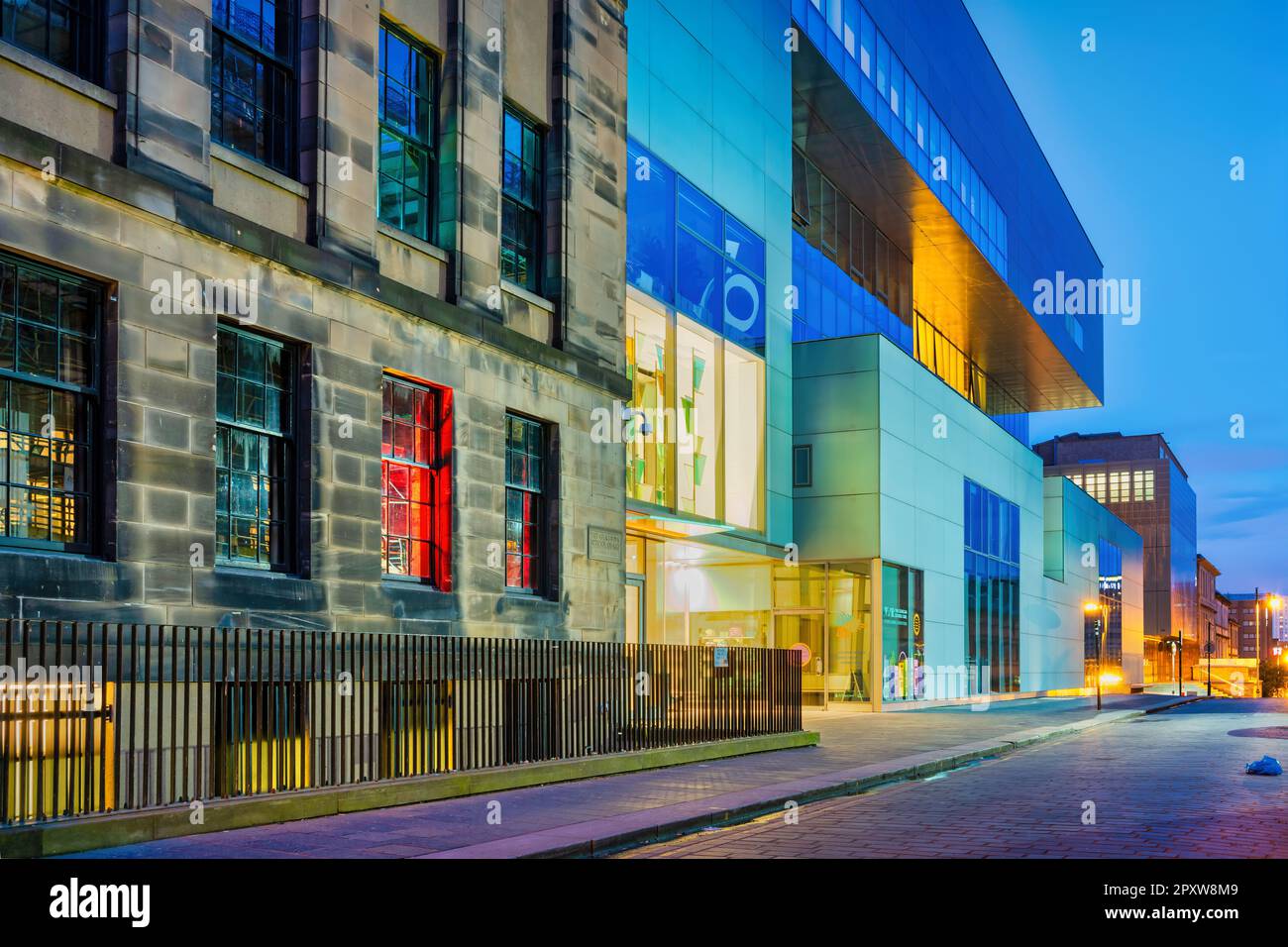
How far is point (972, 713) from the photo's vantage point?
37500mm

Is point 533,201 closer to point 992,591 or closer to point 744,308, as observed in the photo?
point 744,308

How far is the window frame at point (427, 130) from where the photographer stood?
1748cm

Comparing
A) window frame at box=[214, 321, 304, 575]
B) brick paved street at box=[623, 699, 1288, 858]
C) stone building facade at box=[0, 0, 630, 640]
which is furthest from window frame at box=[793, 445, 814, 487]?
window frame at box=[214, 321, 304, 575]

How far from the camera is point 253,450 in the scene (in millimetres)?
14789

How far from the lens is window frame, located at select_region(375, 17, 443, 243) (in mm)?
17484

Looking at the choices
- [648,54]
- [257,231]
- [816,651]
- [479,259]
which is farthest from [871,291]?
[257,231]

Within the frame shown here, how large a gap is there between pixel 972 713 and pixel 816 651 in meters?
4.76

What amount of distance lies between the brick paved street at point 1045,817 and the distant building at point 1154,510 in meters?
123

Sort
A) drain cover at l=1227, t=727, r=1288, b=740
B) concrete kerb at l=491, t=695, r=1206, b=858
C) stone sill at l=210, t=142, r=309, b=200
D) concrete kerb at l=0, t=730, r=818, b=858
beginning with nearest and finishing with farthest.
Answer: concrete kerb at l=0, t=730, r=818, b=858 < concrete kerb at l=491, t=695, r=1206, b=858 < stone sill at l=210, t=142, r=309, b=200 < drain cover at l=1227, t=727, r=1288, b=740

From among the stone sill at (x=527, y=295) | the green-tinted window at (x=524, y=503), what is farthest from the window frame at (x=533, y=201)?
the green-tinted window at (x=524, y=503)

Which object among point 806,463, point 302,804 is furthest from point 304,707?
point 806,463

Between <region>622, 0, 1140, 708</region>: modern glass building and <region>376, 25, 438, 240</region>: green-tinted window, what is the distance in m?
9.02

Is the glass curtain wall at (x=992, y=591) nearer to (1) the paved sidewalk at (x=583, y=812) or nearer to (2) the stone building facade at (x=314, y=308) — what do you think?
(1) the paved sidewalk at (x=583, y=812)

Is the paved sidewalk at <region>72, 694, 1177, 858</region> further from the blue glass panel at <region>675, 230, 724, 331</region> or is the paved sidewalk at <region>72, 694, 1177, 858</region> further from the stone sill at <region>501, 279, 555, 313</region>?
the blue glass panel at <region>675, 230, 724, 331</region>
